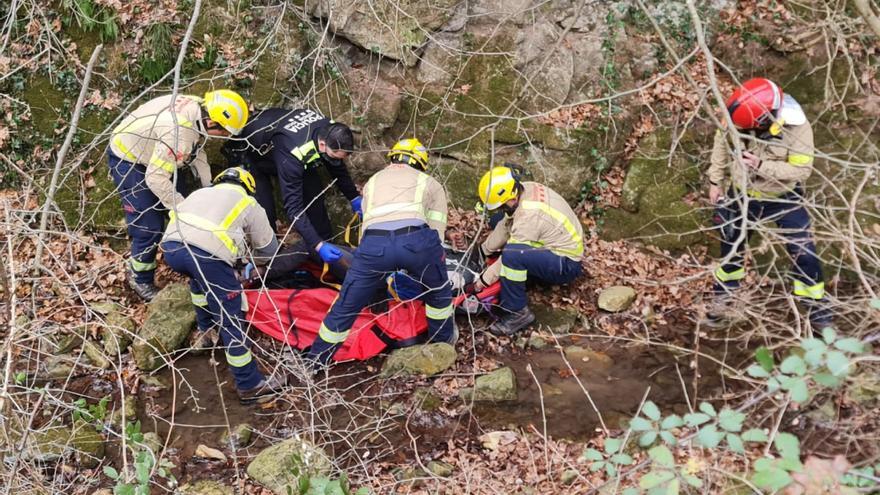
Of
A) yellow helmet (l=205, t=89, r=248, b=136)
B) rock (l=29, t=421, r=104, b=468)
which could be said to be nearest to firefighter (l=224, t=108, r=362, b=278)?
yellow helmet (l=205, t=89, r=248, b=136)

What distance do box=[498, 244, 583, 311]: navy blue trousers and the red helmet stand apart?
A: 1786 mm

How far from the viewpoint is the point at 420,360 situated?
5.24m

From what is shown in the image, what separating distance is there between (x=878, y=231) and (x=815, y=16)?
122 inches

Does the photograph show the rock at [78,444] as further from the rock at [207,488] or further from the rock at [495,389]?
the rock at [495,389]

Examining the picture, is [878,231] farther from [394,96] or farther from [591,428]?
[394,96]

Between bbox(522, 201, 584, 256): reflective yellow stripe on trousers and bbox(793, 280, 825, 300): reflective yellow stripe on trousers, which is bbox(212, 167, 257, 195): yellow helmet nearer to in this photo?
bbox(522, 201, 584, 256): reflective yellow stripe on trousers

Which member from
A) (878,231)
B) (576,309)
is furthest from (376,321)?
(878,231)

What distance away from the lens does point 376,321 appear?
17.9ft

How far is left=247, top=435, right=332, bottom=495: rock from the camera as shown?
4141mm

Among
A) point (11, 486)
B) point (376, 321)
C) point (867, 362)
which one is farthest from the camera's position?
point (376, 321)

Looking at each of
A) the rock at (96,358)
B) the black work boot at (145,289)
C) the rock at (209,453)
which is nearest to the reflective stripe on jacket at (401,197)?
the rock at (209,453)

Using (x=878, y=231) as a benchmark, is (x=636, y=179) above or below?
below

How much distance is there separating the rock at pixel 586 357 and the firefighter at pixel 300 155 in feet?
6.92

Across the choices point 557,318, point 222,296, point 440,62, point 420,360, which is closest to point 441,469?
point 420,360
